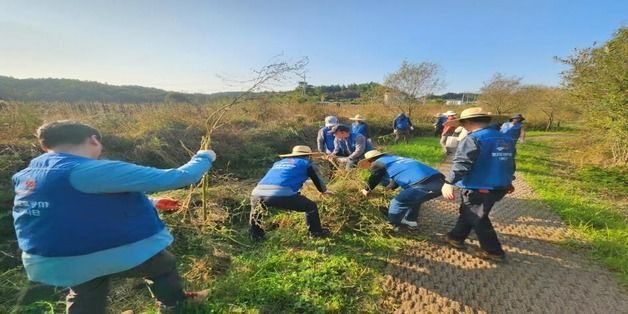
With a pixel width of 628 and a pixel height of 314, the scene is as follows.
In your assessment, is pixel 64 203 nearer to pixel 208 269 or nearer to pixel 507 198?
pixel 208 269

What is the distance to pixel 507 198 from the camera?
6184mm

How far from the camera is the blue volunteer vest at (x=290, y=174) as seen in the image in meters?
4.17

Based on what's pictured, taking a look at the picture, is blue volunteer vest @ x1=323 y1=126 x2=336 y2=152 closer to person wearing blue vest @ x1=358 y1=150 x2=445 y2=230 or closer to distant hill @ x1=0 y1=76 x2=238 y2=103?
person wearing blue vest @ x1=358 y1=150 x2=445 y2=230

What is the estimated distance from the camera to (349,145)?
6883 mm

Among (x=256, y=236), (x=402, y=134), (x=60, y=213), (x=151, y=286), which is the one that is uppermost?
(x=60, y=213)

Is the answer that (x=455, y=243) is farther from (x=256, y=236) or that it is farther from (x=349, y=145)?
(x=349, y=145)

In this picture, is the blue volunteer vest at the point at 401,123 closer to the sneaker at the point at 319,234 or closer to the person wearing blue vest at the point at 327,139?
the person wearing blue vest at the point at 327,139

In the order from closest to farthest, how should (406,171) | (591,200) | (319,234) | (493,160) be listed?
1. (493,160)
2. (319,234)
3. (406,171)
4. (591,200)

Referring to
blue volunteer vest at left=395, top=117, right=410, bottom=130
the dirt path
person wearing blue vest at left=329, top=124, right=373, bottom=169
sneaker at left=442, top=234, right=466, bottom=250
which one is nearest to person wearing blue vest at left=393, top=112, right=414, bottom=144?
blue volunteer vest at left=395, top=117, right=410, bottom=130

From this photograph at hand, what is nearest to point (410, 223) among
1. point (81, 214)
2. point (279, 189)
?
point (279, 189)

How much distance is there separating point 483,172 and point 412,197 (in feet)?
3.20

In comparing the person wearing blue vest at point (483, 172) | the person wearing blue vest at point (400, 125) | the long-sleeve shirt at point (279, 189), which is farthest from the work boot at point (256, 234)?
the person wearing blue vest at point (400, 125)

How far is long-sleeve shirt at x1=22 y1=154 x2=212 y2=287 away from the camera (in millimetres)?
1932

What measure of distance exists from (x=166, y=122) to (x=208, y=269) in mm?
7486
